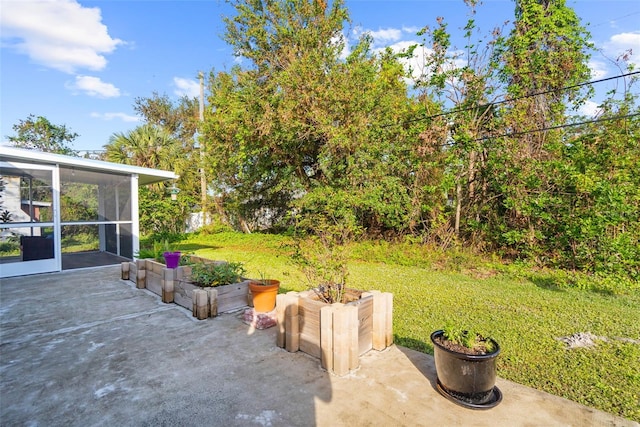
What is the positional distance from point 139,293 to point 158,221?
8879 millimetres

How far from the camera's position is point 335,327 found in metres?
2.28

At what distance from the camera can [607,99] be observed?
19.1 ft

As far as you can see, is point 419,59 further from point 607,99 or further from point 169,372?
point 169,372

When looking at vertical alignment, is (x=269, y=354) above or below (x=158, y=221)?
below

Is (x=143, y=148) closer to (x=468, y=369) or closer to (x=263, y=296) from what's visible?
(x=263, y=296)

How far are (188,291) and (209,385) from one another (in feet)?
6.32

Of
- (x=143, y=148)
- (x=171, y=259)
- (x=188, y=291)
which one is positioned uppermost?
(x=143, y=148)

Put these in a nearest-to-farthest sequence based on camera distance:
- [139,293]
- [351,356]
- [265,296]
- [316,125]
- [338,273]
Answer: [351,356], [338,273], [265,296], [139,293], [316,125]

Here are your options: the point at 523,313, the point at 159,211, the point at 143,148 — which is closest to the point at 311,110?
the point at 523,313

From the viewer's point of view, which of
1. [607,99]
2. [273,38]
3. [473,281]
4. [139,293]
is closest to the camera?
[139,293]

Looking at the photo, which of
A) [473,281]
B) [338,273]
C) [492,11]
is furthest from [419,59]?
[338,273]

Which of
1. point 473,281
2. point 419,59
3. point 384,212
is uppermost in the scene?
point 419,59

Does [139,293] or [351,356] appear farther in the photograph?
[139,293]

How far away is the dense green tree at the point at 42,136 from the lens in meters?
16.6
